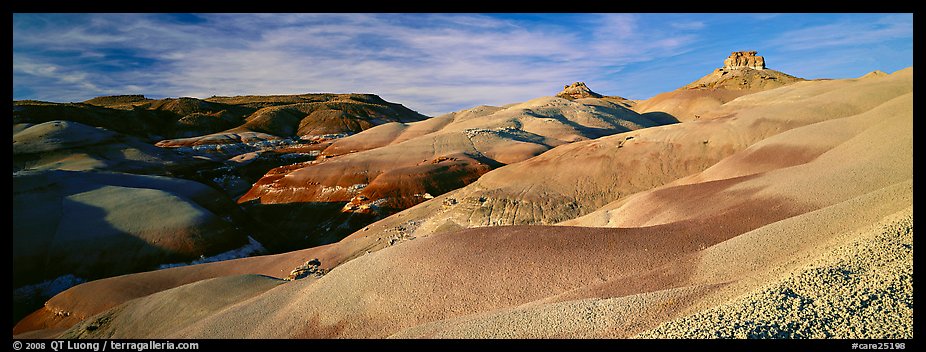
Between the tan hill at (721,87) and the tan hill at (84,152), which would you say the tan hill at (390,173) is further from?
the tan hill at (721,87)

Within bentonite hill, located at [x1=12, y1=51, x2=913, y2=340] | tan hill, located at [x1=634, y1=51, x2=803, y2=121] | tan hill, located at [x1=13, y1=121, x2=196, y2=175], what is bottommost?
bentonite hill, located at [x1=12, y1=51, x2=913, y2=340]

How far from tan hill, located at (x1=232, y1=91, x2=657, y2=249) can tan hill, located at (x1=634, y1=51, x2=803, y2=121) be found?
12253mm

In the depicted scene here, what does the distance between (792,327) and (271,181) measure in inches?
1074

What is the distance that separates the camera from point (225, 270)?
12273 mm

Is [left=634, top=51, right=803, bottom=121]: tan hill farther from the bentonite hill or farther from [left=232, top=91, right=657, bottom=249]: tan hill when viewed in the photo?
the bentonite hill

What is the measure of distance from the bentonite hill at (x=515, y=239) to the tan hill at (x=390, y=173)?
0.15m

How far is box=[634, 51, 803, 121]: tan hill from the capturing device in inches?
1847

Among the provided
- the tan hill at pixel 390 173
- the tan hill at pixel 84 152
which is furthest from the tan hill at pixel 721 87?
the tan hill at pixel 84 152

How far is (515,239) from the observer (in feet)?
24.8

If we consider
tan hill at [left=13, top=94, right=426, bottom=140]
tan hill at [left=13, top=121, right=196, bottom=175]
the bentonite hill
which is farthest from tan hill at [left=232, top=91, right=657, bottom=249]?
tan hill at [left=13, top=94, right=426, bottom=140]

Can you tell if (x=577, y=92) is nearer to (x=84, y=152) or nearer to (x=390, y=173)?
(x=390, y=173)

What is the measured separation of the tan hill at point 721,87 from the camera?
46.9 metres

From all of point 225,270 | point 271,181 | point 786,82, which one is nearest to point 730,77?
point 786,82
